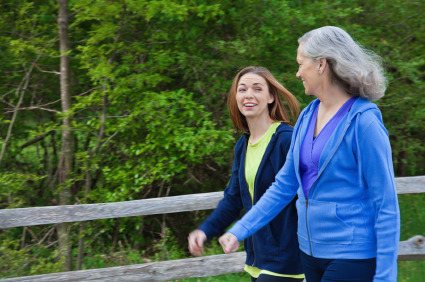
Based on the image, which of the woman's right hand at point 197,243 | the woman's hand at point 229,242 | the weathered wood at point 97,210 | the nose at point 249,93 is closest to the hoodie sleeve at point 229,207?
the woman's right hand at point 197,243

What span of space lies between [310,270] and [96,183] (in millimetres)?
4626

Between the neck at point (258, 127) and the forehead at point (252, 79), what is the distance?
0.23 m

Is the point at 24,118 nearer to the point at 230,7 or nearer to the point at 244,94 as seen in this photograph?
the point at 230,7

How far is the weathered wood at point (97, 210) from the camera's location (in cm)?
416

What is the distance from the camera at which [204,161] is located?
267 inches

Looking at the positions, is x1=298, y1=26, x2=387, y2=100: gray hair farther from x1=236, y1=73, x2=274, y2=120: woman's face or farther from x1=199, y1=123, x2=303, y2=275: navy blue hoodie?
x1=236, y1=73, x2=274, y2=120: woman's face

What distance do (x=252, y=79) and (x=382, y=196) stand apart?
132 centimetres

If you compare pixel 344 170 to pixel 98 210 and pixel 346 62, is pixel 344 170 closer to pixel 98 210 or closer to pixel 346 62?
pixel 346 62

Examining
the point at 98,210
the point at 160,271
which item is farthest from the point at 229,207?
the point at 98,210

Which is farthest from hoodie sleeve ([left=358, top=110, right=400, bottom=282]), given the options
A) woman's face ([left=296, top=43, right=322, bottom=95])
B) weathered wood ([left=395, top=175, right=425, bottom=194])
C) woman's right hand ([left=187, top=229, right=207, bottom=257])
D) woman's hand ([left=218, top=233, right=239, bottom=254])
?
weathered wood ([left=395, top=175, right=425, bottom=194])

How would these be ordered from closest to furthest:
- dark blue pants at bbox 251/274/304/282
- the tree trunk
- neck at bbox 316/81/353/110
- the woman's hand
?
1. neck at bbox 316/81/353/110
2. the woman's hand
3. dark blue pants at bbox 251/274/304/282
4. the tree trunk

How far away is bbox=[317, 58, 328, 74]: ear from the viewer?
2150 mm

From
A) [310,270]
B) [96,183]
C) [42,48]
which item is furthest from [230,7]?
[310,270]

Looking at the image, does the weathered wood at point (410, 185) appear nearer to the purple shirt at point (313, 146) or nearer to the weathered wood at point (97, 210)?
the weathered wood at point (97, 210)
